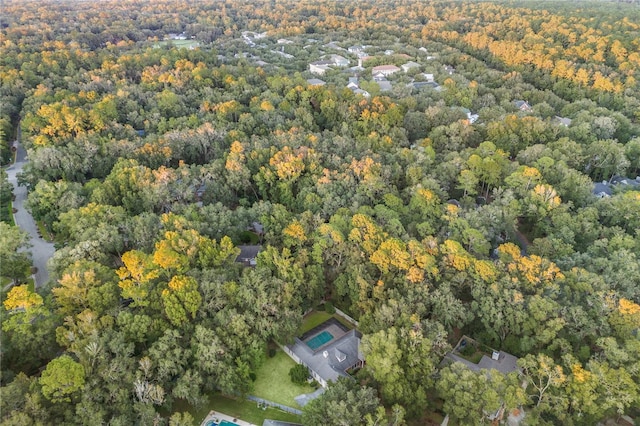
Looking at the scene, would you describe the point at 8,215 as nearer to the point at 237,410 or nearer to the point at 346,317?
the point at 237,410

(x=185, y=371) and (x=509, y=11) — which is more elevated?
(x=509, y=11)

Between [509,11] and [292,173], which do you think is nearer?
[292,173]

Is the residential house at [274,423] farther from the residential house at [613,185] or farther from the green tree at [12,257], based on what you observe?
the residential house at [613,185]

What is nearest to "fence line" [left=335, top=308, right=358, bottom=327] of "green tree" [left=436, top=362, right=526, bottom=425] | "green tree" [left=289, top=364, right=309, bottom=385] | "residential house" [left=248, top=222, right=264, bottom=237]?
"green tree" [left=289, top=364, right=309, bottom=385]

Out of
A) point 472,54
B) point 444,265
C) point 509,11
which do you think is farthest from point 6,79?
point 509,11

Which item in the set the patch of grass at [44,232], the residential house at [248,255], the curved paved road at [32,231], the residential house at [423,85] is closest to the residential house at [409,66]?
the residential house at [423,85]

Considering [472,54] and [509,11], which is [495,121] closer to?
[472,54]
